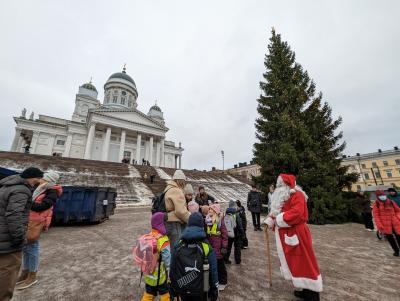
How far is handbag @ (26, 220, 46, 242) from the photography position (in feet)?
10.3

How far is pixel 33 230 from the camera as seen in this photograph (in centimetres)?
322

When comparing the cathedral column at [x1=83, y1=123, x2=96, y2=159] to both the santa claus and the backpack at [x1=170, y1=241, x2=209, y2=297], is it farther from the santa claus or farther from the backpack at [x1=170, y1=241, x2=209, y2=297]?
the santa claus

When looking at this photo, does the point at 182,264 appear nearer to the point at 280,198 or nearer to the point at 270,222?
the point at 270,222

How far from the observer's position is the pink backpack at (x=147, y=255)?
2379mm

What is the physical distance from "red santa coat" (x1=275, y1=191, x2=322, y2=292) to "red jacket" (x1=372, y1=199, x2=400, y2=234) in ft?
13.3

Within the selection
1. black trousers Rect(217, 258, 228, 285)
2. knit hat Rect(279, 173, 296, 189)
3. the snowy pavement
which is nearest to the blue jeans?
the snowy pavement

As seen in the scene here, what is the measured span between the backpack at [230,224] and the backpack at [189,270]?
1966 mm

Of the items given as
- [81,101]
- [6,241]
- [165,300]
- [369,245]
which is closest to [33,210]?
[6,241]

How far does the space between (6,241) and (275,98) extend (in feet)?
43.8

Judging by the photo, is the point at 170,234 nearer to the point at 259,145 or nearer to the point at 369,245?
the point at 369,245

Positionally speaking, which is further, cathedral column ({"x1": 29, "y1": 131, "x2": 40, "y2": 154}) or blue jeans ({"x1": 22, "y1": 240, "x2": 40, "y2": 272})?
cathedral column ({"x1": 29, "y1": 131, "x2": 40, "y2": 154})

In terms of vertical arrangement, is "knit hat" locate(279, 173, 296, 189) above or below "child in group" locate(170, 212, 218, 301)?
above

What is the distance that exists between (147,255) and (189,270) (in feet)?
2.21

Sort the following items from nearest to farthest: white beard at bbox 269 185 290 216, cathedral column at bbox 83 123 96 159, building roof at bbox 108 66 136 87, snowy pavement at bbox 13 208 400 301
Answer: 1. snowy pavement at bbox 13 208 400 301
2. white beard at bbox 269 185 290 216
3. cathedral column at bbox 83 123 96 159
4. building roof at bbox 108 66 136 87
